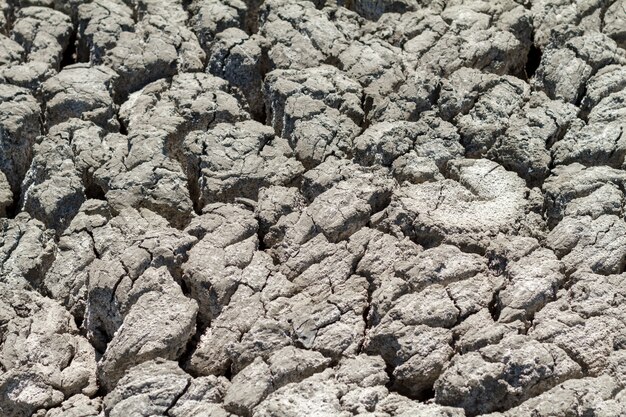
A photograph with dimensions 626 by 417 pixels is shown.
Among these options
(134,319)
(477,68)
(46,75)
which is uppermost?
(477,68)

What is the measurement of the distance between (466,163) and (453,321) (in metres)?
0.91

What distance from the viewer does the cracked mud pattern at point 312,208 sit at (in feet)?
12.7

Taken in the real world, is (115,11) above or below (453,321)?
above

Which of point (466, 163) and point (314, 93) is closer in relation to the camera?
point (466, 163)

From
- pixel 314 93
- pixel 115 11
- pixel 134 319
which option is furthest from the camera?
pixel 115 11

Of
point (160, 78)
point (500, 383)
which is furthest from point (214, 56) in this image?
point (500, 383)

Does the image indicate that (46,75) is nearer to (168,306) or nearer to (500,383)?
(168,306)

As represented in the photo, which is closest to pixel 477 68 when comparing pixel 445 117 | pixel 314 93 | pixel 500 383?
pixel 445 117

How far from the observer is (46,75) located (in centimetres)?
519

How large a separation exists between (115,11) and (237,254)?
5.88ft

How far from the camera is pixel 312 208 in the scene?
14.7ft

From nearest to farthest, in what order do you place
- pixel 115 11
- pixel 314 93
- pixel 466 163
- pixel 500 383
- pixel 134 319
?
1. pixel 500 383
2. pixel 134 319
3. pixel 466 163
4. pixel 314 93
5. pixel 115 11

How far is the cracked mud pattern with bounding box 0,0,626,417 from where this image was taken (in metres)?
3.88

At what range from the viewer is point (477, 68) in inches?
199
